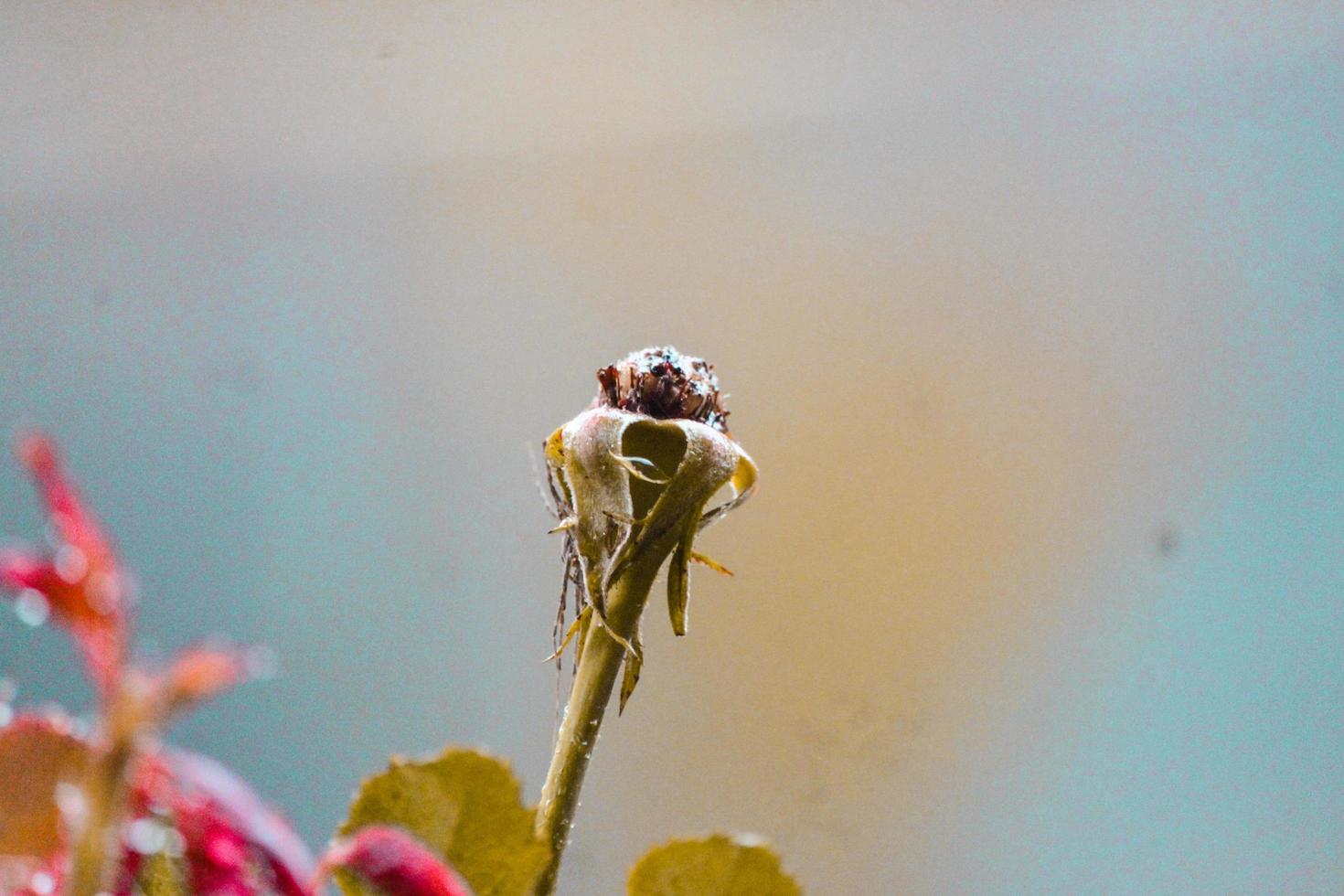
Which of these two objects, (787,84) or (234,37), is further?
(787,84)

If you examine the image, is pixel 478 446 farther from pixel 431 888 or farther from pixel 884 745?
pixel 431 888

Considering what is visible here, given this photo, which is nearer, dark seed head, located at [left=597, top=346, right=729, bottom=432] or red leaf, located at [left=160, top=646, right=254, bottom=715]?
red leaf, located at [left=160, top=646, right=254, bottom=715]

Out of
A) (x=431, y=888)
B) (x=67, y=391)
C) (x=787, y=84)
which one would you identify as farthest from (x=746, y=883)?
(x=787, y=84)

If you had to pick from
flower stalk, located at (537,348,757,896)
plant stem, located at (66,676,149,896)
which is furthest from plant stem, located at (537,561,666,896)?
plant stem, located at (66,676,149,896)

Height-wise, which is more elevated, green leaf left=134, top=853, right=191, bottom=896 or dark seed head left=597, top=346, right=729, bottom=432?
dark seed head left=597, top=346, right=729, bottom=432

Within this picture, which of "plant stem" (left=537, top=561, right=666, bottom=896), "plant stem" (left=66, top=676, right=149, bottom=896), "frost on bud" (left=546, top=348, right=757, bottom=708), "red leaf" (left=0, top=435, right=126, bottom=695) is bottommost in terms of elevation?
"plant stem" (left=66, top=676, right=149, bottom=896)

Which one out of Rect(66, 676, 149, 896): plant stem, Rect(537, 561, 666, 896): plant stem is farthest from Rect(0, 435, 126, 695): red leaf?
Rect(537, 561, 666, 896): plant stem

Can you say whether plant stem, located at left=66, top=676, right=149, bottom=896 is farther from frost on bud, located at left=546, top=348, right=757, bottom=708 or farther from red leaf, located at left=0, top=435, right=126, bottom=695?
frost on bud, located at left=546, top=348, right=757, bottom=708
